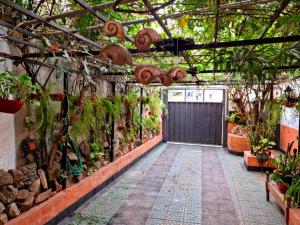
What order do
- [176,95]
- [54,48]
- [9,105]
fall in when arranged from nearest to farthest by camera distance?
[9,105] < [54,48] < [176,95]

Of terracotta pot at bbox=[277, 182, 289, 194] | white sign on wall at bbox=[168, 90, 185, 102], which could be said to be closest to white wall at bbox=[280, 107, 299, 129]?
terracotta pot at bbox=[277, 182, 289, 194]

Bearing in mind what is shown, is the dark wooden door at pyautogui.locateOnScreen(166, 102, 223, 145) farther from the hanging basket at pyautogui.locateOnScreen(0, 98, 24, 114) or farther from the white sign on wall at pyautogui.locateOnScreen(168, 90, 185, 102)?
the hanging basket at pyautogui.locateOnScreen(0, 98, 24, 114)

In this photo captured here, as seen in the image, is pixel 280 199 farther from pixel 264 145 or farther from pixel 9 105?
pixel 9 105

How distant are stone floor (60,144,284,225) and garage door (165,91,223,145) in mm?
2680

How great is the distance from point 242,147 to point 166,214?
4.56 meters

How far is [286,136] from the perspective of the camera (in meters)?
6.94

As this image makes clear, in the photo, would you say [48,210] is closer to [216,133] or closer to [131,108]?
[131,108]

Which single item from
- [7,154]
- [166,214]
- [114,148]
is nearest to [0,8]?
[7,154]

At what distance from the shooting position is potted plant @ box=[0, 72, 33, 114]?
6.14ft

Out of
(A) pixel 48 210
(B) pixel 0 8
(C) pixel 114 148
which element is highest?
(B) pixel 0 8

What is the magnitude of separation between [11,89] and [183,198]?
2.99 meters

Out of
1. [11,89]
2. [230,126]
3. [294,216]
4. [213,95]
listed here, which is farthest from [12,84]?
[213,95]

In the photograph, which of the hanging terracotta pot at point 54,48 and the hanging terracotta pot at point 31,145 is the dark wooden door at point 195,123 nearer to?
the hanging terracotta pot at point 31,145

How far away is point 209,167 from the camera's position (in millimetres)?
5711
